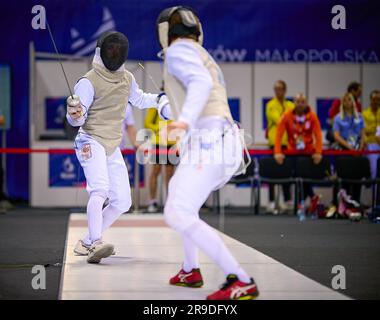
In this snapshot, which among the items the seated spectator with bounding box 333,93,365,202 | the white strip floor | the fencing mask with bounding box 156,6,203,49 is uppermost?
the fencing mask with bounding box 156,6,203,49

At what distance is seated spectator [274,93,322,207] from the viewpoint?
11461 millimetres

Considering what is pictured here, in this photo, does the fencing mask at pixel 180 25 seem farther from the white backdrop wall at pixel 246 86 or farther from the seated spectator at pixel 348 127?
the white backdrop wall at pixel 246 86

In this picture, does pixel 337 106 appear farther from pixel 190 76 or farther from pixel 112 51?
pixel 190 76

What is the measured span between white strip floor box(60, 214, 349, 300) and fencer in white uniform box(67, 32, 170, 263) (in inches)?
13.7

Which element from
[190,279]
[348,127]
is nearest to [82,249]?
[190,279]

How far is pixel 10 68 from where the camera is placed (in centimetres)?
1372

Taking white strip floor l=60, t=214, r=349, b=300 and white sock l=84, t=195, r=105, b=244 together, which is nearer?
white strip floor l=60, t=214, r=349, b=300

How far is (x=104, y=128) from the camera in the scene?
6.36 meters

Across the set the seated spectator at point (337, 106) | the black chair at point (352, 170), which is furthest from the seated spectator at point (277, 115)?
the black chair at point (352, 170)

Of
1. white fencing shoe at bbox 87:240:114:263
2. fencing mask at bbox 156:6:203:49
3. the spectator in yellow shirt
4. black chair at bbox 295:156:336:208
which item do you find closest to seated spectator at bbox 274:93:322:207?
black chair at bbox 295:156:336:208

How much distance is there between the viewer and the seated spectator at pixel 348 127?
38.0 feet

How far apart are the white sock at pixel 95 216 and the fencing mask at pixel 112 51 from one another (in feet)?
3.24

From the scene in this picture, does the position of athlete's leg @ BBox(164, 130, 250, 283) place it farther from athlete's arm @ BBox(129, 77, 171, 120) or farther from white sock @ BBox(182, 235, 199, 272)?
athlete's arm @ BBox(129, 77, 171, 120)

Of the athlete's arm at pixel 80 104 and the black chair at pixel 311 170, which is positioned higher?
the athlete's arm at pixel 80 104
